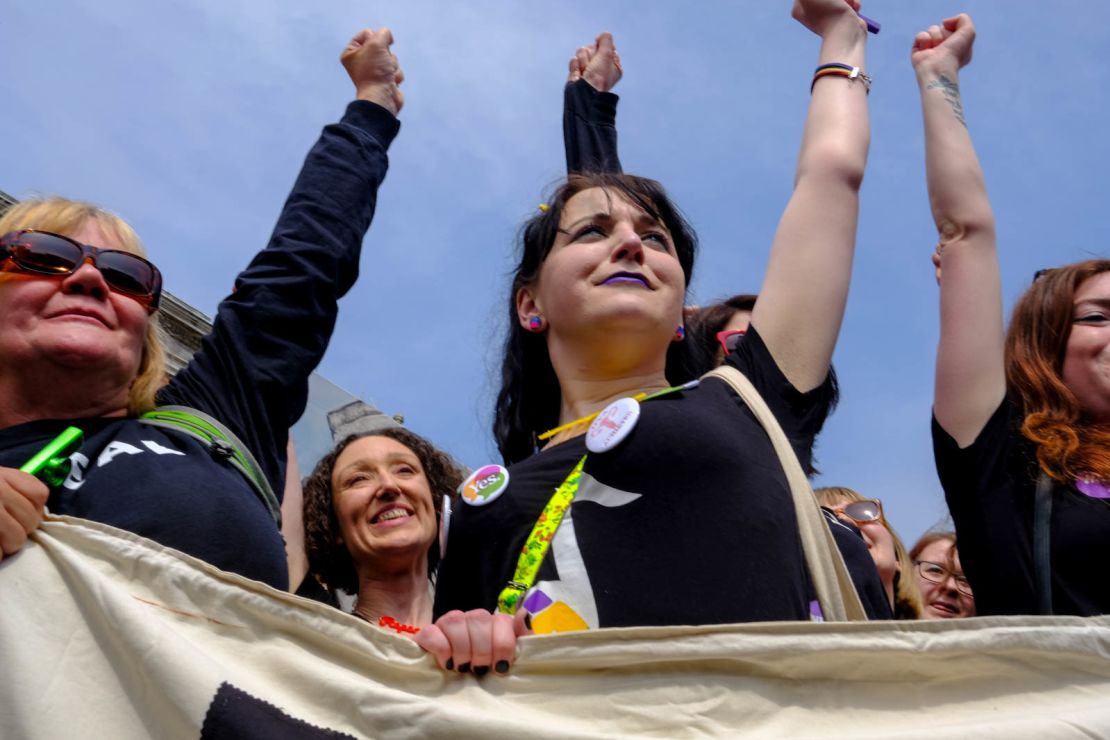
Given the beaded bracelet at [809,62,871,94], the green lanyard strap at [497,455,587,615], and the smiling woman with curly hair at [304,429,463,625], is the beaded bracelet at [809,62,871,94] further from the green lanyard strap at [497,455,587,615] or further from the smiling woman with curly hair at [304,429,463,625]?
the smiling woman with curly hair at [304,429,463,625]

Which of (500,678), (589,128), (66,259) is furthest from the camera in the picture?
(589,128)

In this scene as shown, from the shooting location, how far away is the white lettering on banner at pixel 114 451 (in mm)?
2406

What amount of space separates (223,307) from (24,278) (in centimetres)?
42

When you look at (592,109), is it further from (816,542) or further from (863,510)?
(816,542)

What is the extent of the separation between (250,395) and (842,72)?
1410mm

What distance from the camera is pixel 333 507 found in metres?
4.28

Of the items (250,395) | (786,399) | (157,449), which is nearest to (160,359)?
(250,395)

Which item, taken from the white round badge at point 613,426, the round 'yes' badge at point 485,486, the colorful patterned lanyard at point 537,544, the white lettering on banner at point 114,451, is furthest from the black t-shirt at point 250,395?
the white round badge at point 613,426

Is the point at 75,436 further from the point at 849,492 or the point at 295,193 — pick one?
the point at 849,492

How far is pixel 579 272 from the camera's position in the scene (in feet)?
8.67

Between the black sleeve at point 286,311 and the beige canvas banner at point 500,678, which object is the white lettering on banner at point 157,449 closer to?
the black sleeve at point 286,311

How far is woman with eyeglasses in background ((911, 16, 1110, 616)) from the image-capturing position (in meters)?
2.26

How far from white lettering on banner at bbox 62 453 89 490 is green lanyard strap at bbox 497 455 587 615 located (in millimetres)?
787

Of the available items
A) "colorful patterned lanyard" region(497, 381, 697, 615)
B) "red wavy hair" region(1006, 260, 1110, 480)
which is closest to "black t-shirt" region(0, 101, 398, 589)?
"colorful patterned lanyard" region(497, 381, 697, 615)
